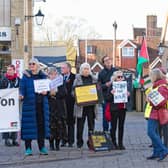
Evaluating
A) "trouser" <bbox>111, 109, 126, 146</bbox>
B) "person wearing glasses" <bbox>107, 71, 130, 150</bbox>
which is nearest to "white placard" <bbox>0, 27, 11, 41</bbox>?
"person wearing glasses" <bbox>107, 71, 130, 150</bbox>

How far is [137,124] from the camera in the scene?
20812mm

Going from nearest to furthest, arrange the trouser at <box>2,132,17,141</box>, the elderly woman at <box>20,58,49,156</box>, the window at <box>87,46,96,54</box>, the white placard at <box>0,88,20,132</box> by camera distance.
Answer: the white placard at <box>0,88,20,132</box> → the elderly woman at <box>20,58,49,156</box> → the trouser at <box>2,132,17,141</box> → the window at <box>87,46,96,54</box>

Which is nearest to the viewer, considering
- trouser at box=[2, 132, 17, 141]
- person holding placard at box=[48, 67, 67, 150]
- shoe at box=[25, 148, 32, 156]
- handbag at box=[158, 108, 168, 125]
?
handbag at box=[158, 108, 168, 125]

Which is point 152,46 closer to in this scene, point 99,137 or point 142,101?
point 142,101

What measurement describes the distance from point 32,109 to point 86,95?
4.63 feet

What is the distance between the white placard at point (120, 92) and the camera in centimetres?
1350

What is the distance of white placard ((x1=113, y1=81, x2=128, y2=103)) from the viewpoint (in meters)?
13.5

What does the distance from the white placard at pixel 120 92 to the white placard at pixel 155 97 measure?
1.60 meters

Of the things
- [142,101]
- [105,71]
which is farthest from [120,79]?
[142,101]

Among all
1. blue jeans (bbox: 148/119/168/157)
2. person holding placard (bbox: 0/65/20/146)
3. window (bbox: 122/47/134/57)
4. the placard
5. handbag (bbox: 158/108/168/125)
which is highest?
person holding placard (bbox: 0/65/20/146)

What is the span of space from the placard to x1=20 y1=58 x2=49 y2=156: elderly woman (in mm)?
998

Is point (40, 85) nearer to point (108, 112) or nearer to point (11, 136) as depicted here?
point (108, 112)

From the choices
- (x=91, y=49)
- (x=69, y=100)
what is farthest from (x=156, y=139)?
(x=91, y=49)

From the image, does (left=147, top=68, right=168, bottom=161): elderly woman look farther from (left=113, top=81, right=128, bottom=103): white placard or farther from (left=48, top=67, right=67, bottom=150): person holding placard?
(left=48, top=67, right=67, bottom=150): person holding placard
